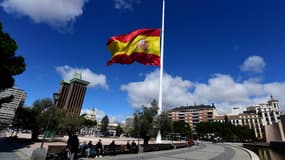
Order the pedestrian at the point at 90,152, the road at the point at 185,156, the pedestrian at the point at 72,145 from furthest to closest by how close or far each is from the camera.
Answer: the road at the point at 185,156 → the pedestrian at the point at 90,152 → the pedestrian at the point at 72,145

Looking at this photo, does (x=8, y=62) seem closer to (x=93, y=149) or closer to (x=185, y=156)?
(x=93, y=149)

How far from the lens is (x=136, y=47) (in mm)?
19453

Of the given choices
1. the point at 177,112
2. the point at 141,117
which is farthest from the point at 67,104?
the point at 141,117

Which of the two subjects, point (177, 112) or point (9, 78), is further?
point (177, 112)

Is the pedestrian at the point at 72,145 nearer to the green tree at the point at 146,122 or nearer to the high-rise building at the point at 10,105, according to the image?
the green tree at the point at 146,122

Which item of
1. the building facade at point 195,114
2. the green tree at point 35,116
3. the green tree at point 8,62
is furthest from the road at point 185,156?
the building facade at point 195,114

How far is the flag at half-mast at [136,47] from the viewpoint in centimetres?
1880

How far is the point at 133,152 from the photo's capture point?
57.6 ft


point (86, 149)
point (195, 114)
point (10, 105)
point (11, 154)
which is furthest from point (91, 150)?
point (10, 105)

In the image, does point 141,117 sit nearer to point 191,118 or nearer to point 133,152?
point 133,152

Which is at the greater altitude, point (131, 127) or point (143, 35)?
point (143, 35)

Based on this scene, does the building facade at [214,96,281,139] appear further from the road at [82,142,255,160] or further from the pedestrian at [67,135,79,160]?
the pedestrian at [67,135,79,160]

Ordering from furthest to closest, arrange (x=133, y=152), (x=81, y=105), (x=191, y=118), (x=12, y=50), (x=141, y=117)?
(x=81, y=105) < (x=191, y=118) < (x=141, y=117) < (x=12, y=50) < (x=133, y=152)

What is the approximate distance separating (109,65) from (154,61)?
4.69 meters
